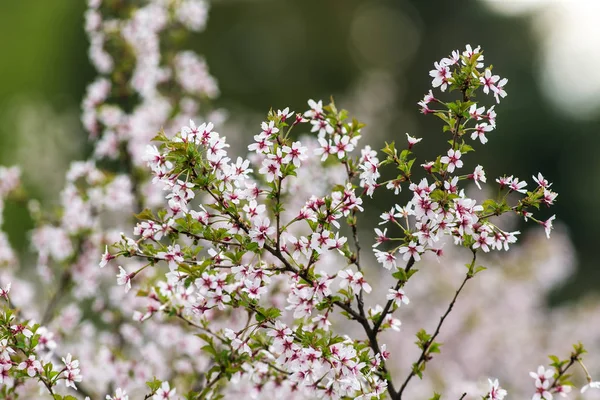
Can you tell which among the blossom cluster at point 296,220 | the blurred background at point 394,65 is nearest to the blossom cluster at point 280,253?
the blossom cluster at point 296,220

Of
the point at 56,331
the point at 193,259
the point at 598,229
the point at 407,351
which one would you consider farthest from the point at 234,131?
the point at 598,229

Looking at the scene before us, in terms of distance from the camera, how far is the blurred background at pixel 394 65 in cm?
2375

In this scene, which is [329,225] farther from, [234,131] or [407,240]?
[234,131]

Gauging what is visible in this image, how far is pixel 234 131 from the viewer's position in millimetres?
13781

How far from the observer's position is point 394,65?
93.9ft

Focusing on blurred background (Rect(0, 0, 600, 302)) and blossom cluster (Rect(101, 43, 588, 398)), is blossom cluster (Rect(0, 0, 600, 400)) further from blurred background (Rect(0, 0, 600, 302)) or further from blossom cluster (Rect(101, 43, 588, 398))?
blurred background (Rect(0, 0, 600, 302))

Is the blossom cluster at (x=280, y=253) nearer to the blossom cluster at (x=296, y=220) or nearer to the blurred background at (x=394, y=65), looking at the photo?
the blossom cluster at (x=296, y=220)

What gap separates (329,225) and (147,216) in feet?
2.91

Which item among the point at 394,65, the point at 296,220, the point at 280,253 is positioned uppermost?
the point at 394,65

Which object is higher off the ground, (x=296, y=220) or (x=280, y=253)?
(x=296, y=220)

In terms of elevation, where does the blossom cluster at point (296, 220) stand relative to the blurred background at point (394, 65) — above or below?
below

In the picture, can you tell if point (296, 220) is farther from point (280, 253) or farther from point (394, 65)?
point (394, 65)

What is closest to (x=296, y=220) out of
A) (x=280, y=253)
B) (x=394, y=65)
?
(x=280, y=253)

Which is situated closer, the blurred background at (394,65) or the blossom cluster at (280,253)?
the blossom cluster at (280,253)
